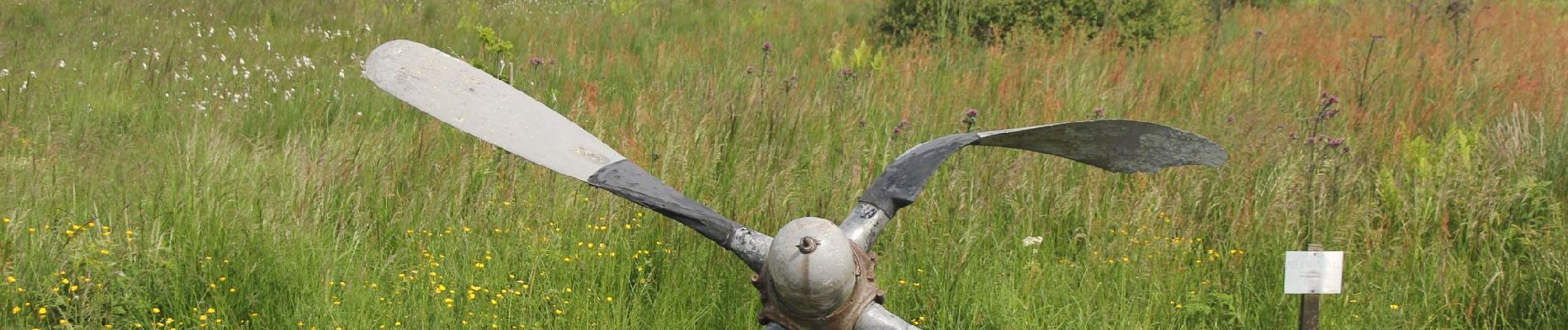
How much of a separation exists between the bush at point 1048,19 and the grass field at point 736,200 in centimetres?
93

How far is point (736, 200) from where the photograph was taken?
3.58 m

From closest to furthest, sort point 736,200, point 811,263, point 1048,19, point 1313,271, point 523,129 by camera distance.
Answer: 1. point 811,263
2. point 523,129
3. point 1313,271
4. point 736,200
5. point 1048,19

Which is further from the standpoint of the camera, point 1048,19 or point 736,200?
point 1048,19

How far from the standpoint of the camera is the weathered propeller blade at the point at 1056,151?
1.69m

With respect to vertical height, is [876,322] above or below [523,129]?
below

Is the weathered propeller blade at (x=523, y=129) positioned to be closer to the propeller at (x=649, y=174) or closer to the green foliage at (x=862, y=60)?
the propeller at (x=649, y=174)

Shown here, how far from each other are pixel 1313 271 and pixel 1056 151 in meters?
0.97

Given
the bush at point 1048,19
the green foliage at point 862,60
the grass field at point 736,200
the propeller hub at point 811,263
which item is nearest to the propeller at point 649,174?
the propeller hub at point 811,263

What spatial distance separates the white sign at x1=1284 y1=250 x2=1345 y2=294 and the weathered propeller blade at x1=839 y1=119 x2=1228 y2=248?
0.80 m

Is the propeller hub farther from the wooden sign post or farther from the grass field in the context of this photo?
the grass field

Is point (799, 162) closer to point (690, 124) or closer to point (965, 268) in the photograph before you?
point (690, 124)

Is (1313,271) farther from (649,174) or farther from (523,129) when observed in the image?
(523,129)

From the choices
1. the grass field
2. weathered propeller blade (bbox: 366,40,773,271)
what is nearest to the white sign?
the grass field

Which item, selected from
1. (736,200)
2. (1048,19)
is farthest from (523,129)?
(1048,19)
